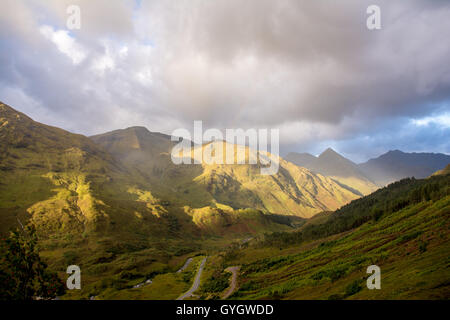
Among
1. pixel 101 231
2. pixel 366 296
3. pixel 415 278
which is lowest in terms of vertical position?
pixel 101 231

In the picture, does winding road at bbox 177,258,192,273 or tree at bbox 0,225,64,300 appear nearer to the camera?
tree at bbox 0,225,64,300

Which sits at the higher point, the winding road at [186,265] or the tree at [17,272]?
the tree at [17,272]

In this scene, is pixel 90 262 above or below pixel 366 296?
below

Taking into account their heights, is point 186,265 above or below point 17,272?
below

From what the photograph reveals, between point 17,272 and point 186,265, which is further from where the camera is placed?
point 186,265

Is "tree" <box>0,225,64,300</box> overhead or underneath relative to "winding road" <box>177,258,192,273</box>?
overhead

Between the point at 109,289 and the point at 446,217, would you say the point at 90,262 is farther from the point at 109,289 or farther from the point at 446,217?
the point at 446,217

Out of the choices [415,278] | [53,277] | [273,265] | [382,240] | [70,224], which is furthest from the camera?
[70,224]

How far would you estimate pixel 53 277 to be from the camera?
29500mm

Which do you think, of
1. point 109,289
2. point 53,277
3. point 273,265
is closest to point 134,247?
point 109,289

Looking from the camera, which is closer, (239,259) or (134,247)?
(239,259)

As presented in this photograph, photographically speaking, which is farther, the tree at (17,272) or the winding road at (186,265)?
the winding road at (186,265)
